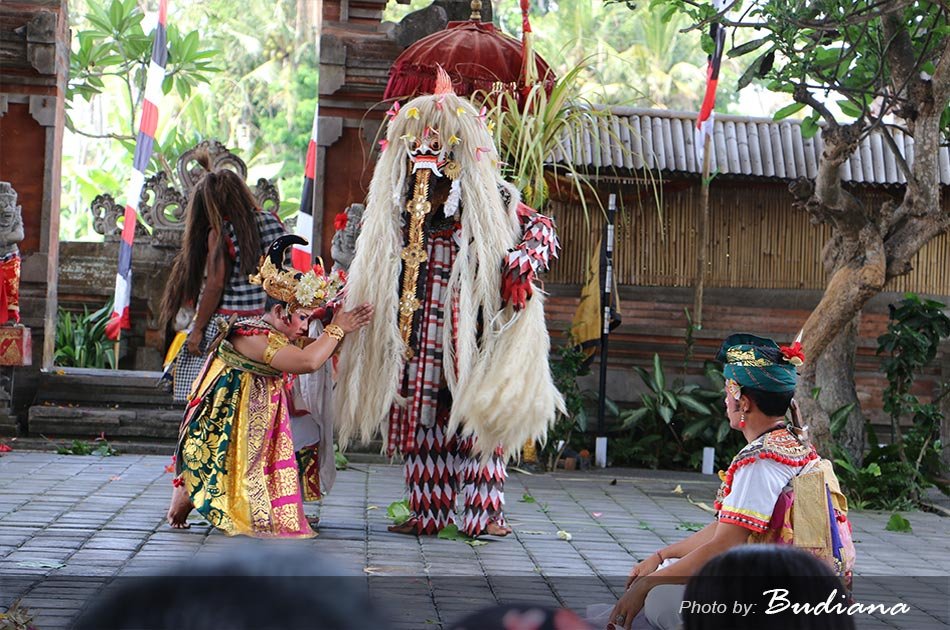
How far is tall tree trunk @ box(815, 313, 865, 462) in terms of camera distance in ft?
28.2

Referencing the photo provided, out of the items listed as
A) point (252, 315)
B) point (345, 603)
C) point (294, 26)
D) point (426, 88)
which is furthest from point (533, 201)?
point (294, 26)

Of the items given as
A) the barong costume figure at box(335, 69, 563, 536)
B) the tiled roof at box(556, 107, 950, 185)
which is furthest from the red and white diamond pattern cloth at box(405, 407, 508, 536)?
the tiled roof at box(556, 107, 950, 185)

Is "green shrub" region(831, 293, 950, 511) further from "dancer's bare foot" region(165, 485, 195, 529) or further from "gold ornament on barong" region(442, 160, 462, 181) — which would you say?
"dancer's bare foot" region(165, 485, 195, 529)

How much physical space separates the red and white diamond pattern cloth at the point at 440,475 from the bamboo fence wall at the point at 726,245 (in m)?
4.15

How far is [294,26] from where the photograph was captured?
31.3m

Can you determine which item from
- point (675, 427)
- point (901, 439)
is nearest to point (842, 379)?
point (901, 439)

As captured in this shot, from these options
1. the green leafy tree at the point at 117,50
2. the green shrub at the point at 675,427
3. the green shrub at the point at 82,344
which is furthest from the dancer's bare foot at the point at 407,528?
the green leafy tree at the point at 117,50

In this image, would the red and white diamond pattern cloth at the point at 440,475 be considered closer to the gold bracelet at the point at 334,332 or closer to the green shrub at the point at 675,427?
the gold bracelet at the point at 334,332

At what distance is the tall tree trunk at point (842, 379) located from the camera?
859 cm

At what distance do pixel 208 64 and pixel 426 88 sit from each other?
8.86 m

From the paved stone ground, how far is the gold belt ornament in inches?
42.1

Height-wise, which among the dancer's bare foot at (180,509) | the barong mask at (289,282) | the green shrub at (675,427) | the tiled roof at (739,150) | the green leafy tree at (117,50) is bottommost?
the dancer's bare foot at (180,509)

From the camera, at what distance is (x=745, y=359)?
3.71 m

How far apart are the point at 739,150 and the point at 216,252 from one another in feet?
16.1
